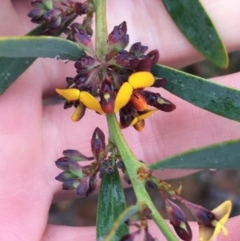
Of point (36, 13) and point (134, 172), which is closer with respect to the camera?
point (134, 172)

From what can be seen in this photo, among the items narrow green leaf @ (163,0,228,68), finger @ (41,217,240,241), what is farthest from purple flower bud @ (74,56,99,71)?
finger @ (41,217,240,241)

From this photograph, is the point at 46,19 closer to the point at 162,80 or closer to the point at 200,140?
the point at 162,80

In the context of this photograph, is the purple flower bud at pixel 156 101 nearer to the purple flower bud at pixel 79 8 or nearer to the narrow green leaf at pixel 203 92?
the narrow green leaf at pixel 203 92

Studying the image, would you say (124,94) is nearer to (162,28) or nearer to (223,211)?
(223,211)

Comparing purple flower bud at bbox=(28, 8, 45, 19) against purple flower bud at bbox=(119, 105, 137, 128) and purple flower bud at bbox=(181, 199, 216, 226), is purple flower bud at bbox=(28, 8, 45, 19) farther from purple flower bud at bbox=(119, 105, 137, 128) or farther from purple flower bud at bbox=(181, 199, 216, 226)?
purple flower bud at bbox=(181, 199, 216, 226)

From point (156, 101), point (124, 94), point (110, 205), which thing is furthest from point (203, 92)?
point (110, 205)

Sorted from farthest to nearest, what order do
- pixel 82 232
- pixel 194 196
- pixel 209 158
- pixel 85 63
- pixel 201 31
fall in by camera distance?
pixel 194 196 < pixel 82 232 < pixel 201 31 < pixel 85 63 < pixel 209 158

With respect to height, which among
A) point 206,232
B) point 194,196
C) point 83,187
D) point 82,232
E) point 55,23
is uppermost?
point 55,23
